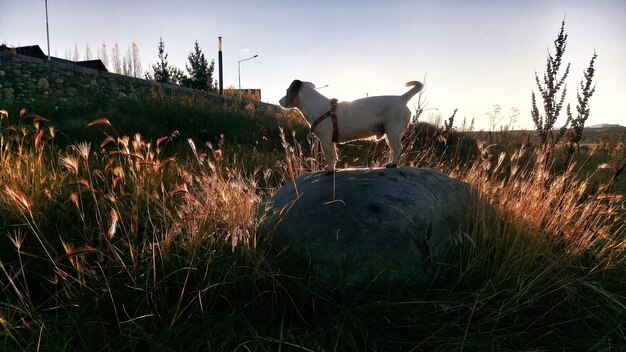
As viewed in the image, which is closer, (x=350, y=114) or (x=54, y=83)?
(x=350, y=114)

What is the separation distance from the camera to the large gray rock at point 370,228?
8.06 ft

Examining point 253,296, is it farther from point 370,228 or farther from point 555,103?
point 555,103

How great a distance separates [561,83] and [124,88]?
1577 centimetres

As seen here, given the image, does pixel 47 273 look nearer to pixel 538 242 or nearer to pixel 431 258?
pixel 431 258

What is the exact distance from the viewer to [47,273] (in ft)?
8.17

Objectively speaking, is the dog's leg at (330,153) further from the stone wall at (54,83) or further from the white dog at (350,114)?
the stone wall at (54,83)

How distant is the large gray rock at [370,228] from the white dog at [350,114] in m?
0.36

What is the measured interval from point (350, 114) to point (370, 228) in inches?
34.4

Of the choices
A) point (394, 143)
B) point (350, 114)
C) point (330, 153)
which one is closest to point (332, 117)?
point (350, 114)

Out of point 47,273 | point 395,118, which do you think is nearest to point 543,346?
point 395,118

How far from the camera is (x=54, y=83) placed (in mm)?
13969

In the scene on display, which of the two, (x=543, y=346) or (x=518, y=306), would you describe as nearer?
(x=543, y=346)

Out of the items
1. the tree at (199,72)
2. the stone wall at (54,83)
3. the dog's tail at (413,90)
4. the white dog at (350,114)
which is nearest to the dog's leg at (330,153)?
the white dog at (350,114)

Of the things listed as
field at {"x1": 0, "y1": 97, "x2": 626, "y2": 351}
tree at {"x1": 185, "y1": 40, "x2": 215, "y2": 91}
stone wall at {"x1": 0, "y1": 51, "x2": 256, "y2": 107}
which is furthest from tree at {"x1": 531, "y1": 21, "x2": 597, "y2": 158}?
tree at {"x1": 185, "y1": 40, "x2": 215, "y2": 91}
